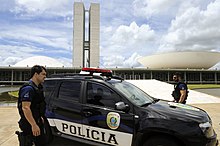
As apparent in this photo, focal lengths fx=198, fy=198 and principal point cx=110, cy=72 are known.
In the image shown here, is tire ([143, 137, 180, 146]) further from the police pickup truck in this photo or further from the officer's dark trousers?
the officer's dark trousers

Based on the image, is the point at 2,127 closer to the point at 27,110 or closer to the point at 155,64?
the point at 27,110

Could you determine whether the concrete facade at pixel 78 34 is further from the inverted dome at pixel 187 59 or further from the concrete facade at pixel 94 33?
the inverted dome at pixel 187 59

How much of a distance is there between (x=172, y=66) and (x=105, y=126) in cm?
7900

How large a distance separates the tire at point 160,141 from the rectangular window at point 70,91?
1.73 metres

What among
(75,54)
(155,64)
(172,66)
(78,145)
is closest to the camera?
(78,145)

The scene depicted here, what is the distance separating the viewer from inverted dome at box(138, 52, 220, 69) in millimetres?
75938

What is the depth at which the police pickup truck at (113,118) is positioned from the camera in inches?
130

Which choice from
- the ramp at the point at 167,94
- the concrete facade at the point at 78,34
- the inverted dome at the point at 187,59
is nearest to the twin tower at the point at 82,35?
the concrete facade at the point at 78,34

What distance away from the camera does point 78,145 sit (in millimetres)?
4824

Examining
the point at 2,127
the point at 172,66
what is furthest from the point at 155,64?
the point at 2,127

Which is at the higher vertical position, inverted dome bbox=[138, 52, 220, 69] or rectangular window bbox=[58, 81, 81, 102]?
inverted dome bbox=[138, 52, 220, 69]

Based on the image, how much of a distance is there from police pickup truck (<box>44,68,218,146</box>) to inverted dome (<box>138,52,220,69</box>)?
7726 cm

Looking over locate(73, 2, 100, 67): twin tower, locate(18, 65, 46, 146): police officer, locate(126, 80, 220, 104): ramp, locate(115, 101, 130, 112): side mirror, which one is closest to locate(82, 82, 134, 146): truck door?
locate(115, 101, 130, 112): side mirror

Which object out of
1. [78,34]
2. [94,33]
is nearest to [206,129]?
[94,33]
